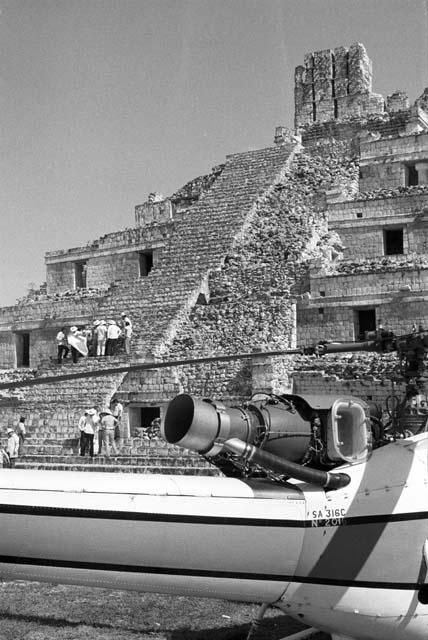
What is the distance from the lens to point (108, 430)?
21.0 metres

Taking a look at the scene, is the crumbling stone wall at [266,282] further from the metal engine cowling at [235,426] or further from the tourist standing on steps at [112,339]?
the metal engine cowling at [235,426]

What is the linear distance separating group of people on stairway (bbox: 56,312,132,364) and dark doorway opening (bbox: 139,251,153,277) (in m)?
5.67

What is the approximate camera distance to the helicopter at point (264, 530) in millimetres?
7613

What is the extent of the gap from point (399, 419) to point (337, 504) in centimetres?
133

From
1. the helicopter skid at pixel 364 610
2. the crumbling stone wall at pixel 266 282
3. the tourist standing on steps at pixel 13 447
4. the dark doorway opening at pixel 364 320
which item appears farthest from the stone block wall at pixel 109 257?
the helicopter skid at pixel 364 610

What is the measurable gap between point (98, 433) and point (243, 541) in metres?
14.0

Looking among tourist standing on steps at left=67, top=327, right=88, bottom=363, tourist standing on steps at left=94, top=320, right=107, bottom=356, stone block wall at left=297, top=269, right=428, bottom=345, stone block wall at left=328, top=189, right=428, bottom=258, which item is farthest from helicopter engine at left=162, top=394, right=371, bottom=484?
stone block wall at left=328, top=189, right=428, bottom=258

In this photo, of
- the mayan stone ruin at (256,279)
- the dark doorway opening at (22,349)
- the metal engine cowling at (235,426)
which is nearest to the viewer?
the metal engine cowling at (235,426)

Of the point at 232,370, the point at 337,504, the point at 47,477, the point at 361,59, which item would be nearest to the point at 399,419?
the point at 337,504

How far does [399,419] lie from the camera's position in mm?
8734

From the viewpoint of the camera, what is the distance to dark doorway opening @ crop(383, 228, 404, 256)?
26.5 m

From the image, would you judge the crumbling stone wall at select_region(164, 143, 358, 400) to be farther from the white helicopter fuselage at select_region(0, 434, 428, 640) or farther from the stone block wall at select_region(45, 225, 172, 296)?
the white helicopter fuselage at select_region(0, 434, 428, 640)

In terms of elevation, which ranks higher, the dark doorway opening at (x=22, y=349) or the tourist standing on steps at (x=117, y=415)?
the dark doorway opening at (x=22, y=349)

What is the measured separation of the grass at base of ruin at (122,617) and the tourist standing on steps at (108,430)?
30.3 ft
